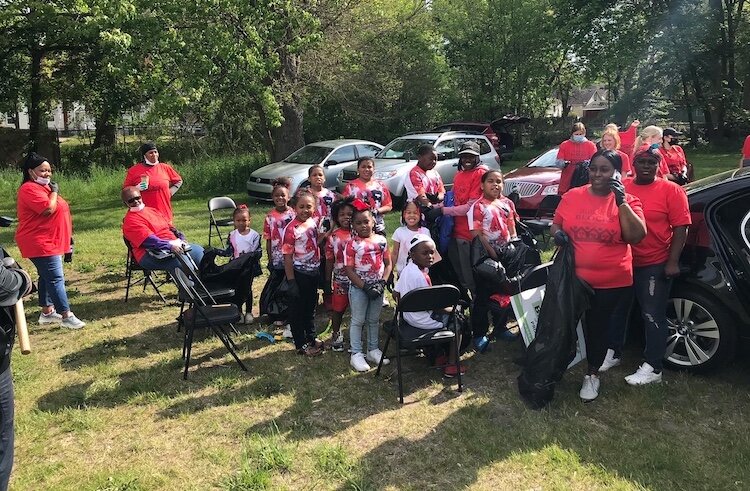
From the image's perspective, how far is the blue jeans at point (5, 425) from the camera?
2.52m

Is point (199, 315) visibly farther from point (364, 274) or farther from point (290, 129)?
point (290, 129)

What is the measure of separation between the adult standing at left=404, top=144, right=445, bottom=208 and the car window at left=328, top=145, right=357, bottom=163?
7877 millimetres

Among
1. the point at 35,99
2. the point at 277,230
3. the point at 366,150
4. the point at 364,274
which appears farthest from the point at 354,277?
the point at 35,99

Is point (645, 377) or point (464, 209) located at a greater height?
point (464, 209)

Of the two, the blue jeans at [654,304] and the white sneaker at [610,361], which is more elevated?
the blue jeans at [654,304]

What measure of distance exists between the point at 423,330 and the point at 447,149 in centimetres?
873

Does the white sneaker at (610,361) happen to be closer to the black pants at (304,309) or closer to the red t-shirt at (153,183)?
the black pants at (304,309)

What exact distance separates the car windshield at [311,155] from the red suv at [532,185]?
17.2 ft

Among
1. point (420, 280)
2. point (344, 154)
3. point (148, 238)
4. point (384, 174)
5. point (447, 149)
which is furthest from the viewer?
point (344, 154)

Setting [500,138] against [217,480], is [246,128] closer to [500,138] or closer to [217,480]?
[500,138]

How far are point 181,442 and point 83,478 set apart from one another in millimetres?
558

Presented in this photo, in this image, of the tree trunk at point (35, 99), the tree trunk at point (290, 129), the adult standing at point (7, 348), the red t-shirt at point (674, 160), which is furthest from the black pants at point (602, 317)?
the tree trunk at point (35, 99)

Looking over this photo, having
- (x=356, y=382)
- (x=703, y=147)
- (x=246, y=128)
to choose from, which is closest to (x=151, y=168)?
(x=356, y=382)

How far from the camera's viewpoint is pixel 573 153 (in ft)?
23.2
